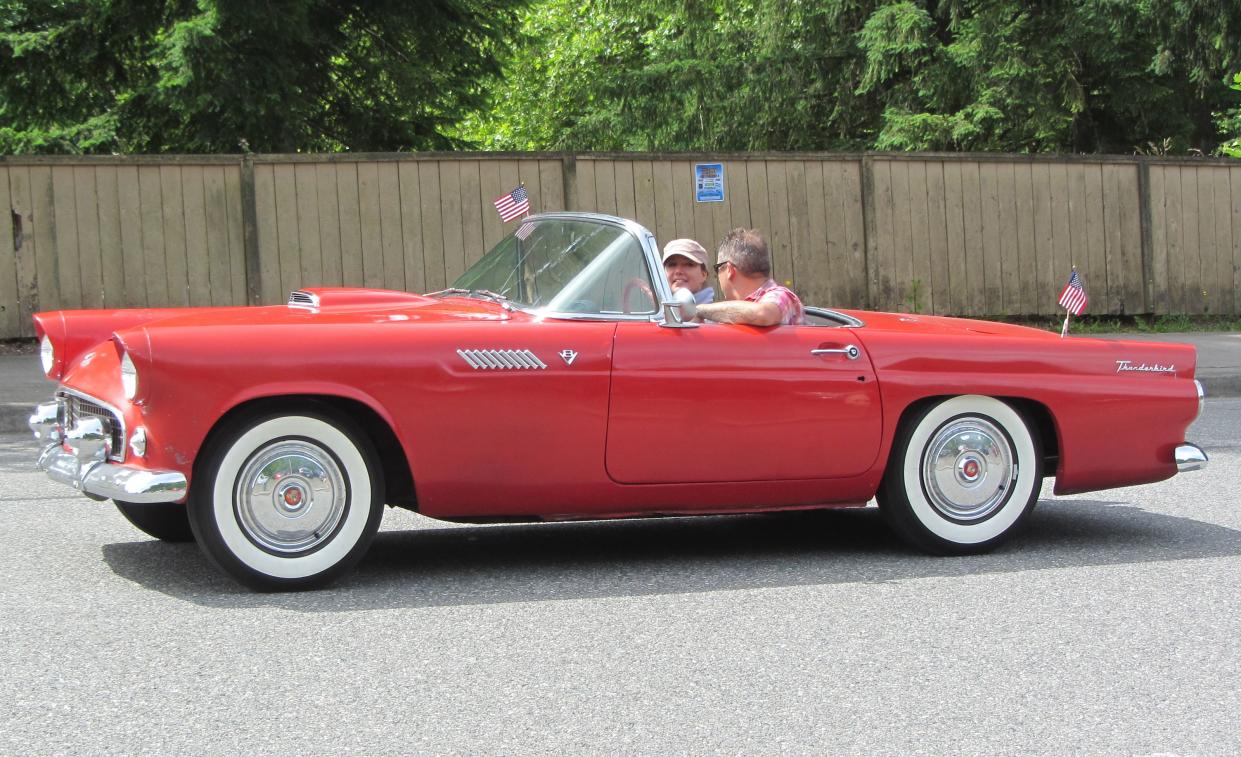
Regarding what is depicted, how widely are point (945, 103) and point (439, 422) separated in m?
17.4

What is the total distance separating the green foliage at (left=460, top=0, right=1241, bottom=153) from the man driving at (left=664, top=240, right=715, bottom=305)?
11.8 meters

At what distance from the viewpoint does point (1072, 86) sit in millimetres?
21938

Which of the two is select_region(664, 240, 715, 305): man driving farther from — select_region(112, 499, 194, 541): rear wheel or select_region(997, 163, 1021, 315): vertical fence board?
select_region(997, 163, 1021, 315): vertical fence board

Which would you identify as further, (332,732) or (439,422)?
(439,422)

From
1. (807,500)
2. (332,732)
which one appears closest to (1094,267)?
(807,500)

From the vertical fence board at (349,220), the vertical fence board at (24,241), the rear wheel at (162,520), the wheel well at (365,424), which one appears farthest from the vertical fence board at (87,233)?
the wheel well at (365,424)

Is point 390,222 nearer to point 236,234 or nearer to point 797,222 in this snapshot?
point 236,234

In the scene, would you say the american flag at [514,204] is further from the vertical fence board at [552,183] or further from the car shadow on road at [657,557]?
the car shadow on road at [657,557]

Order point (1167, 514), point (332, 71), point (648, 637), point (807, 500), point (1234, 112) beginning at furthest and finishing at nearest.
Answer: point (1234, 112), point (332, 71), point (1167, 514), point (807, 500), point (648, 637)

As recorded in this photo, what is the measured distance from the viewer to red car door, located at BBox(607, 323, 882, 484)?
523cm

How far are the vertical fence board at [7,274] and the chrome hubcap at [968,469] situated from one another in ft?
32.7

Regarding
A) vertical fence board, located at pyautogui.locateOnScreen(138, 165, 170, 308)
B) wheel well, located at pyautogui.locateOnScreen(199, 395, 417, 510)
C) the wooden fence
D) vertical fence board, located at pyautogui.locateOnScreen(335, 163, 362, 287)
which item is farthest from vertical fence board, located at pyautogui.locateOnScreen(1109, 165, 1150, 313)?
wheel well, located at pyautogui.locateOnScreen(199, 395, 417, 510)

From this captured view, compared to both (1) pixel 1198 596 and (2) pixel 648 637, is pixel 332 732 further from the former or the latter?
(1) pixel 1198 596

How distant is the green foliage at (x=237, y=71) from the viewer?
14.8m
